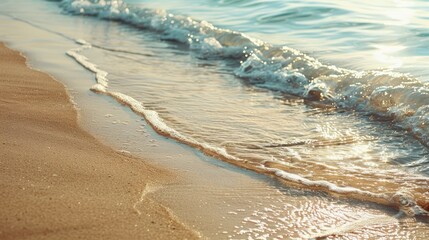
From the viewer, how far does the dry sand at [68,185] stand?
2641mm

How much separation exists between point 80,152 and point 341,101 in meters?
2.74

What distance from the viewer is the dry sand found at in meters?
2.64

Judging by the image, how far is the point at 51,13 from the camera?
11.5 meters

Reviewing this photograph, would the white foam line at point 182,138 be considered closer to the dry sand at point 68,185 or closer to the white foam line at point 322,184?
the white foam line at point 322,184

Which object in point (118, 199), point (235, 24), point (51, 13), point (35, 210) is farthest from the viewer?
point (51, 13)

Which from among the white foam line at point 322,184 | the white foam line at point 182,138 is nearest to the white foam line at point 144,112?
the white foam line at point 182,138

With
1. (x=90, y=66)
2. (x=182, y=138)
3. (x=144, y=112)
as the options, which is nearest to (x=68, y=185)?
(x=182, y=138)

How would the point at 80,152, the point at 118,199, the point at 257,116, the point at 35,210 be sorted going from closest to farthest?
the point at 35,210, the point at 118,199, the point at 80,152, the point at 257,116

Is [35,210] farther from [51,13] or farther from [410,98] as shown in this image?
[51,13]

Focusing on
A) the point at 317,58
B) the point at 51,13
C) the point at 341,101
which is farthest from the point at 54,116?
the point at 51,13

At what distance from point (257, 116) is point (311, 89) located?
46.0 inches

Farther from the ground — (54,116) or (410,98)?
(410,98)

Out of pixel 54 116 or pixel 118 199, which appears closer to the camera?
pixel 118 199

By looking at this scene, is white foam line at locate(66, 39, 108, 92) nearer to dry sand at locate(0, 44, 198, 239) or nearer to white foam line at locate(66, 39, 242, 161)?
white foam line at locate(66, 39, 242, 161)
